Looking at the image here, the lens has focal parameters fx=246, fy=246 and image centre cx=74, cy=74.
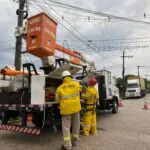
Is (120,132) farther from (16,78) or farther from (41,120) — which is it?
(16,78)

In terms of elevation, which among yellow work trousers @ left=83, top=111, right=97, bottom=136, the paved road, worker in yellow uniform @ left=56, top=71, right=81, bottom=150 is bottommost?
the paved road

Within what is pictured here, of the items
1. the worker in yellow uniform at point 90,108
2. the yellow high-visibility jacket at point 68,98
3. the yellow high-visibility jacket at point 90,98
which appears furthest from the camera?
the yellow high-visibility jacket at point 90,98

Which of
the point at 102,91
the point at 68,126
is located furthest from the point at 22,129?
the point at 102,91

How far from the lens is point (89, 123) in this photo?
7.97m

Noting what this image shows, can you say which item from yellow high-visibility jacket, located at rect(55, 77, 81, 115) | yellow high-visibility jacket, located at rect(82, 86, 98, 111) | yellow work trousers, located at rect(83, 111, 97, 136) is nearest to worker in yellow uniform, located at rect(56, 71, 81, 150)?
yellow high-visibility jacket, located at rect(55, 77, 81, 115)

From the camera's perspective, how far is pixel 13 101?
720cm

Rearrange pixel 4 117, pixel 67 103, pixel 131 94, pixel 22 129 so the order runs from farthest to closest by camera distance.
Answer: pixel 131 94 → pixel 4 117 → pixel 22 129 → pixel 67 103

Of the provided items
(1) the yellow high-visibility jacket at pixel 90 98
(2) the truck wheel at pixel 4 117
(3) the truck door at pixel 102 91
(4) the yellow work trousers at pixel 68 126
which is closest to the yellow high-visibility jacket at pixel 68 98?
(4) the yellow work trousers at pixel 68 126

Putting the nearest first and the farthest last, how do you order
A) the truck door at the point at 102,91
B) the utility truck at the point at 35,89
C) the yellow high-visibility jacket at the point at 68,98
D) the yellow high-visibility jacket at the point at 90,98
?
the yellow high-visibility jacket at the point at 68,98, the utility truck at the point at 35,89, the yellow high-visibility jacket at the point at 90,98, the truck door at the point at 102,91

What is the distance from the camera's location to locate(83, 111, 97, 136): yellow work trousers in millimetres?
7832

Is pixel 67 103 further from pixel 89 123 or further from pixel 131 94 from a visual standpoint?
pixel 131 94

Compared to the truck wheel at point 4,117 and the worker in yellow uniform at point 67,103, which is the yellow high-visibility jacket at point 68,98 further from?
the truck wheel at point 4,117

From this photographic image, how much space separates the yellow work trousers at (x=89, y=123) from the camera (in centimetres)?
783

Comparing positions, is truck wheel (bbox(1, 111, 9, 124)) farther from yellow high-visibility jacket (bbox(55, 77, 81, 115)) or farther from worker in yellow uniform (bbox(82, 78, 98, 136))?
worker in yellow uniform (bbox(82, 78, 98, 136))
